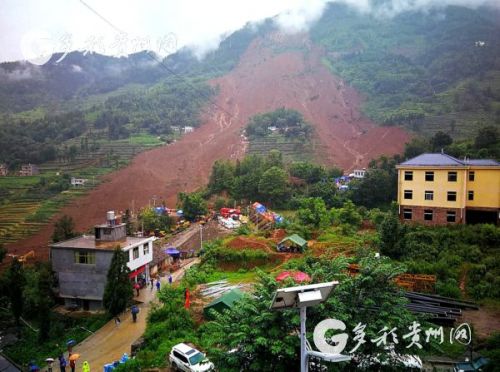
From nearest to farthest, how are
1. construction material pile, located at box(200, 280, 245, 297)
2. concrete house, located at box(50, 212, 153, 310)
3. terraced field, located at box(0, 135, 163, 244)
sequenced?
construction material pile, located at box(200, 280, 245, 297) → concrete house, located at box(50, 212, 153, 310) → terraced field, located at box(0, 135, 163, 244)

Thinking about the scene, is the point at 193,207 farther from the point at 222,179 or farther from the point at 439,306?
the point at 439,306

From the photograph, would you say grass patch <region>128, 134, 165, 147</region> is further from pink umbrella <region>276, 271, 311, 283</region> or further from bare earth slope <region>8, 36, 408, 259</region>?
pink umbrella <region>276, 271, 311, 283</region>

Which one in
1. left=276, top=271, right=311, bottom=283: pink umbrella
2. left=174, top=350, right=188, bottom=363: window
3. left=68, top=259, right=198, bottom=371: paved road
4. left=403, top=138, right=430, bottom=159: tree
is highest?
left=403, top=138, right=430, bottom=159: tree

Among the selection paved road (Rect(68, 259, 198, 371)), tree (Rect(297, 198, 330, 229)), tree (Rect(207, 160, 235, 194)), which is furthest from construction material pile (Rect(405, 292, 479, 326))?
tree (Rect(207, 160, 235, 194))

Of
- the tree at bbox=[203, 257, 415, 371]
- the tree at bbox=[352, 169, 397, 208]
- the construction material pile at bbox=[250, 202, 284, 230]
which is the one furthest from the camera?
the tree at bbox=[352, 169, 397, 208]

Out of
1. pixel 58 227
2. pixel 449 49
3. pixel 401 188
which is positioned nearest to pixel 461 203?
pixel 401 188

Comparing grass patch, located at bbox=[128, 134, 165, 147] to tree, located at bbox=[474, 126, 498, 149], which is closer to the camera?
tree, located at bbox=[474, 126, 498, 149]

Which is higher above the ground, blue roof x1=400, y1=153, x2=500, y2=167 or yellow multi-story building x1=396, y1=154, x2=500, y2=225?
blue roof x1=400, y1=153, x2=500, y2=167
